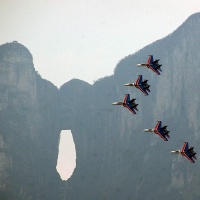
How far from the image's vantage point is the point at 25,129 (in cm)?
13962

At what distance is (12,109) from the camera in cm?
13888

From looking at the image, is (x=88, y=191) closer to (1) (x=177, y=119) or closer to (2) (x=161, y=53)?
(1) (x=177, y=119)

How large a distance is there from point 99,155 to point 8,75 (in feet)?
128

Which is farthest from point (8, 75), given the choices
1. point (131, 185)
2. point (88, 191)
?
point (131, 185)

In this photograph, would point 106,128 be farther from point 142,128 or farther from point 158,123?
point 158,123

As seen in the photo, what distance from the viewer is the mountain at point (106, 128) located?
117938 mm

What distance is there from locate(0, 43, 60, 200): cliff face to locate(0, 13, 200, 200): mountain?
29 cm

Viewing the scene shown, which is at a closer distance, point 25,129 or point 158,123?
point 158,123

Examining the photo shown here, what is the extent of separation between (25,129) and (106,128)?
85.9ft

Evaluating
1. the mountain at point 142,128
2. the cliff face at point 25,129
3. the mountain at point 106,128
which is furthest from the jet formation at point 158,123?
the cliff face at point 25,129

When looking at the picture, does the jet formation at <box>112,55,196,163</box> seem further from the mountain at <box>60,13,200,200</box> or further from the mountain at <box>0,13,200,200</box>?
the mountain at <box>0,13,200,200</box>

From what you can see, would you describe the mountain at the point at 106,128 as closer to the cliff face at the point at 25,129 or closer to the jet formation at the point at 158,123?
the cliff face at the point at 25,129

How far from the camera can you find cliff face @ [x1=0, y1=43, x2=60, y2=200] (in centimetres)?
12738

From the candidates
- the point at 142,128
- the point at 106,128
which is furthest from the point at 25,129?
the point at 142,128
